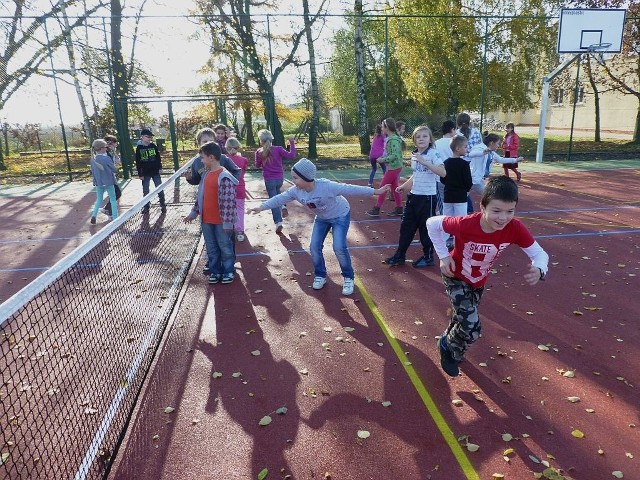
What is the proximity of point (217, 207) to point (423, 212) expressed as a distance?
294 cm

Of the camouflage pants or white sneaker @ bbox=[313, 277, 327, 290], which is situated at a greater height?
the camouflage pants

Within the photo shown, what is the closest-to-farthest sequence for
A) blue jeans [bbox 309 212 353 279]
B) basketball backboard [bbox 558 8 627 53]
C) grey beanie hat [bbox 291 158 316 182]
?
grey beanie hat [bbox 291 158 316 182] → blue jeans [bbox 309 212 353 279] → basketball backboard [bbox 558 8 627 53]

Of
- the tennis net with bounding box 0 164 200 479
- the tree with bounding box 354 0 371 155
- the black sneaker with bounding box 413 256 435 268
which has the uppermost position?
the tree with bounding box 354 0 371 155

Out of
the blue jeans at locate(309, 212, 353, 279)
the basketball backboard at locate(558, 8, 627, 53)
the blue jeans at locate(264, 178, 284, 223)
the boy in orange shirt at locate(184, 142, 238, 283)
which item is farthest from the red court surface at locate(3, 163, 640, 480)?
the basketball backboard at locate(558, 8, 627, 53)

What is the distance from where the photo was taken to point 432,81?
26438 mm

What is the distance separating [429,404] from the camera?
13.0 ft

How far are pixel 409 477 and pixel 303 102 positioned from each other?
31167 mm

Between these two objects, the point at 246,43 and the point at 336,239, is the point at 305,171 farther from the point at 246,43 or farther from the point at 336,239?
the point at 246,43

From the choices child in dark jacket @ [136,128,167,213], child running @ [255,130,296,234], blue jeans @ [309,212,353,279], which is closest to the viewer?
blue jeans @ [309,212,353,279]

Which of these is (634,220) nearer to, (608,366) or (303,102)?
(608,366)

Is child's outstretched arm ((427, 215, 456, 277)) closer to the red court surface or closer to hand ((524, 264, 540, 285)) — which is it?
hand ((524, 264, 540, 285))

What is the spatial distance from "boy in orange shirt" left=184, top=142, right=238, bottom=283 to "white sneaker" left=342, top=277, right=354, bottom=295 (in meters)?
1.67

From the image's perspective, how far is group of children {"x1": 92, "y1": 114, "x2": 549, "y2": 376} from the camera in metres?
3.77

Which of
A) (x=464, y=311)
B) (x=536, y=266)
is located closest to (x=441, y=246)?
(x=464, y=311)
